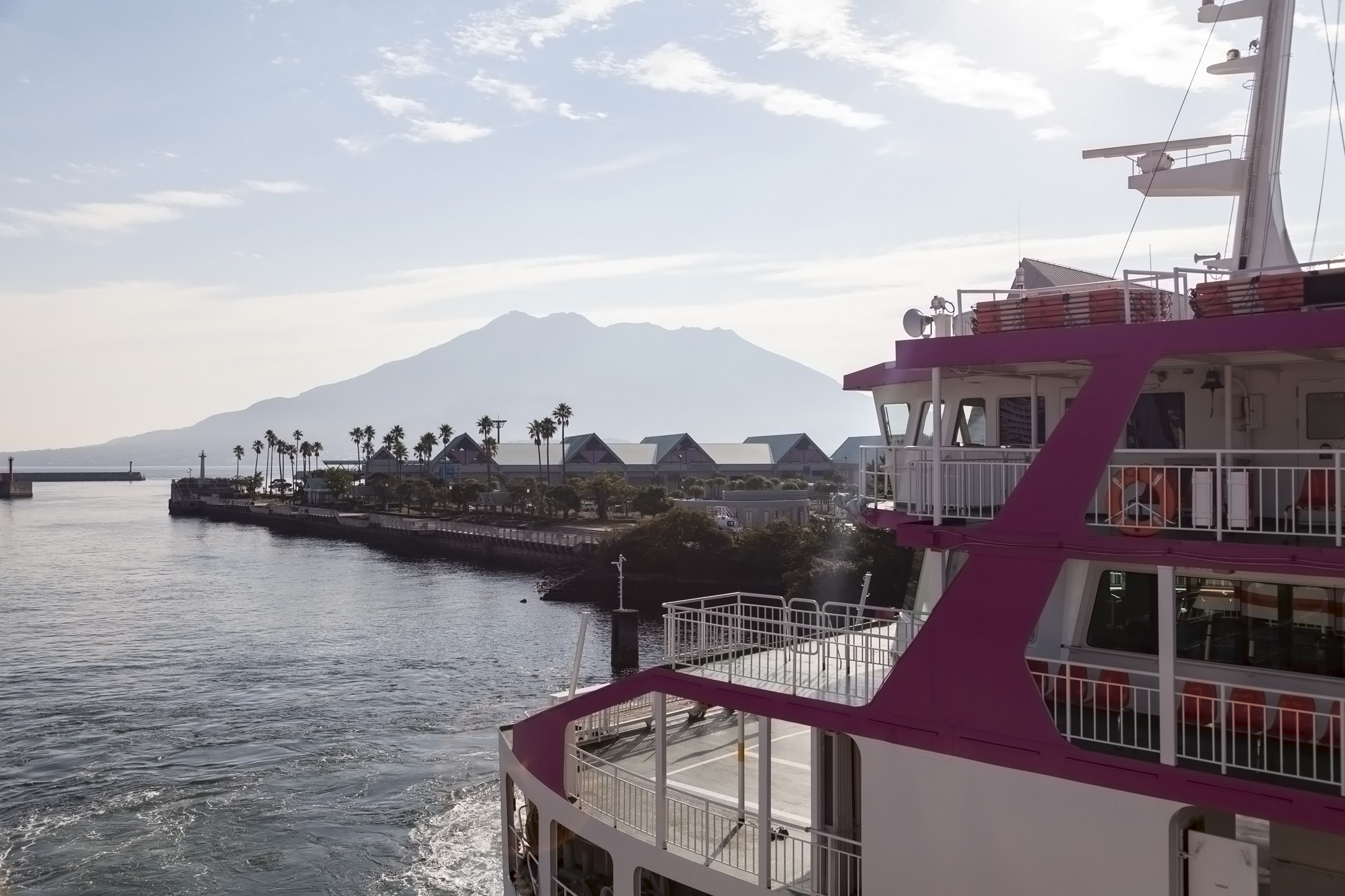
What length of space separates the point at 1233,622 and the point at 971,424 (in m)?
4.15

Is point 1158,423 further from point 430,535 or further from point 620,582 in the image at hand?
point 430,535

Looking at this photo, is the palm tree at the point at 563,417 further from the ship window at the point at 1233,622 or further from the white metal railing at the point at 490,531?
the ship window at the point at 1233,622

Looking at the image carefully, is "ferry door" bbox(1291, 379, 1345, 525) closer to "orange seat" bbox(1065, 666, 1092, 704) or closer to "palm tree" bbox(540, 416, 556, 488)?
"orange seat" bbox(1065, 666, 1092, 704)

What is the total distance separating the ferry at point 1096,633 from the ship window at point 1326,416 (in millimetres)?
29

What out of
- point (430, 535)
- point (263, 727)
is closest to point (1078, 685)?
point (263, 727)

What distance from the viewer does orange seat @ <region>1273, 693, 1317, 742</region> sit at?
971cm

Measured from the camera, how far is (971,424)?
551 inches

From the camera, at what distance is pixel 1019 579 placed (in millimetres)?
10883

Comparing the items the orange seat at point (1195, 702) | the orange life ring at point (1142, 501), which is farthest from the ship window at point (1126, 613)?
the orange life ring at point (1142, 501)

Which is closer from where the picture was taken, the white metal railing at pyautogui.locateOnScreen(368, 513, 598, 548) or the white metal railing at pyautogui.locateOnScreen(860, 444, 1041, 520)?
the white metal railing at pyautogui.locateOnScreen(860, 444, 1041, 520)

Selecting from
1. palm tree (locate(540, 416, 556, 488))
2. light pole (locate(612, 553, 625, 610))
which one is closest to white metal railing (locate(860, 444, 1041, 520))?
light pole (locate(612, 553, 625, 610))

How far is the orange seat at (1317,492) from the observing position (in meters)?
10.4

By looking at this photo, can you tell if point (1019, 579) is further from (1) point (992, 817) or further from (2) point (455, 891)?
(2) point (455, 891)

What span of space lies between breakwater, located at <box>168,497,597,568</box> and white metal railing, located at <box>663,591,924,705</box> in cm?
6637
